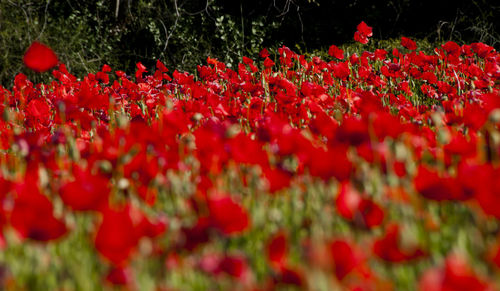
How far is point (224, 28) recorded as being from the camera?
335 inches

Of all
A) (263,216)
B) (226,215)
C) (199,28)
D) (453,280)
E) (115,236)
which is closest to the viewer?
(453,280)

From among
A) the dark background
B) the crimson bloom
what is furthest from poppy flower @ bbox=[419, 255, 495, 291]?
the dark background

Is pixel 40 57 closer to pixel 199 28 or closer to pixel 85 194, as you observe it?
pixel 85 194

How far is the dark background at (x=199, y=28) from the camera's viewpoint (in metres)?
8.07

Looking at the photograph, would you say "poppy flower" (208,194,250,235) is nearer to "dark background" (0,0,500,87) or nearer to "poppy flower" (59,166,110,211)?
"poppy flower" (59,166,110,211)

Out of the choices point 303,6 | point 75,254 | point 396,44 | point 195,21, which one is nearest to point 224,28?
point 195,21

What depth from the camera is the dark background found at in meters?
8.07

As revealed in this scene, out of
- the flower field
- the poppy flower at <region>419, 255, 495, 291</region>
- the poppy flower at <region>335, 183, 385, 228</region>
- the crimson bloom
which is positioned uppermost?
the poppy flower at <region>419, 255, 495, 291</region>

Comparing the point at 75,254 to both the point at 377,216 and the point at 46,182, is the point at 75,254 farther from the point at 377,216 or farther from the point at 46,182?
the point at 377,216

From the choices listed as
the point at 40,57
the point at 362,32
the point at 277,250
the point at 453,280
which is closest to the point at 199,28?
the point at 362,32

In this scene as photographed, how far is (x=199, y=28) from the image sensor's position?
8.81 metres

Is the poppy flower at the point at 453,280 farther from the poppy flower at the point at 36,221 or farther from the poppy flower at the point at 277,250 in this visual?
the poppy flower at the point at 36,221

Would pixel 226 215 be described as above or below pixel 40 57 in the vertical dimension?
above

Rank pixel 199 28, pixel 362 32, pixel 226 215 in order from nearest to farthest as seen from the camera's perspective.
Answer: pixel 226 215 → pixel 362 32 → pixel 199 28
